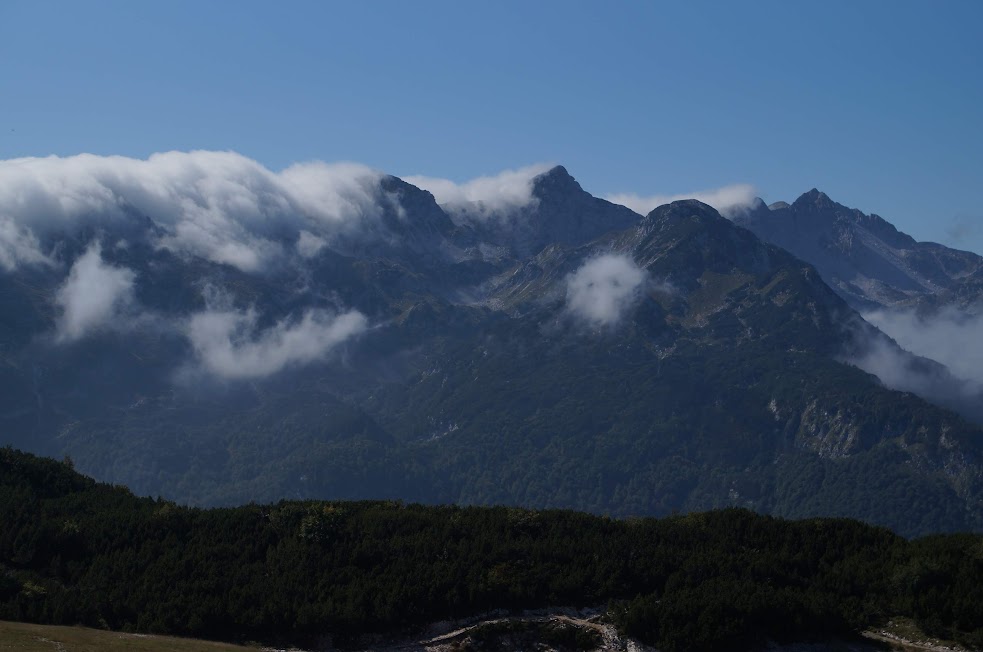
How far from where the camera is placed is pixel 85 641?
101438 mm

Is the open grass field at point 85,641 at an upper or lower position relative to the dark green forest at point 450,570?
lower

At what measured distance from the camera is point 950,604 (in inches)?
4660

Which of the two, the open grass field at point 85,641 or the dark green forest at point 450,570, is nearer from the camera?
the open grass field at point 85,641

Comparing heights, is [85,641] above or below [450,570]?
below

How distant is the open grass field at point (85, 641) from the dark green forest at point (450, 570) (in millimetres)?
6228

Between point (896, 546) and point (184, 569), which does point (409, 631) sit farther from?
point (896, 546)

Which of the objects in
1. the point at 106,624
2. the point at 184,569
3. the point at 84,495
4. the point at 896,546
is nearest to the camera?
the point at 106,624

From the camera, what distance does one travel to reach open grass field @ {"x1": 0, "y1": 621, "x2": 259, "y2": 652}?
96688 millimetres

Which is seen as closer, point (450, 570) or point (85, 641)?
point (85, 641)

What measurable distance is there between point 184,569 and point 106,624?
572 inches

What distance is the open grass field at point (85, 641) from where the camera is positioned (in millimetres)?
96688

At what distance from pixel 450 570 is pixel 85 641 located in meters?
41.4

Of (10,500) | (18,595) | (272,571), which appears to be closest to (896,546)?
(272,571)

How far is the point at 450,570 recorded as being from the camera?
413 ft
